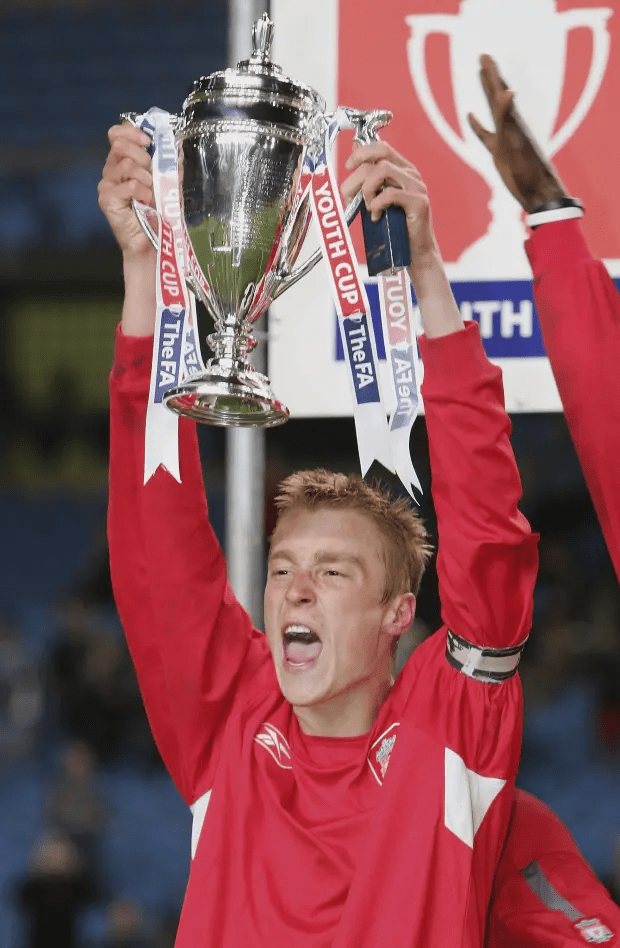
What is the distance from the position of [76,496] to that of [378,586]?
6691 millimetres

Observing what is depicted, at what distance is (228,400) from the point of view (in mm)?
1778

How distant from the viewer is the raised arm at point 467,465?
181cm

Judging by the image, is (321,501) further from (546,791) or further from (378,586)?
(546,791)

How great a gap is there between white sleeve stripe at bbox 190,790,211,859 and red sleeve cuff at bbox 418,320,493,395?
66 cm

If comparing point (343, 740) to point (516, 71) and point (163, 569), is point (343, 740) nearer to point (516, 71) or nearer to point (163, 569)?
point (163, 569)

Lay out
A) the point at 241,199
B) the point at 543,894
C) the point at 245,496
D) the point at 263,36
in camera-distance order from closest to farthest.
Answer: the point at 241,199 → the point at 263,36 → the point at 543,894 → the point at 245,496

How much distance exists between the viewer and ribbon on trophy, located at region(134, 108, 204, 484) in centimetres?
188

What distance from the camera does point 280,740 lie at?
79.7 inches

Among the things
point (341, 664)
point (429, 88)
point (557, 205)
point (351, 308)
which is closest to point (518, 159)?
point (557, 205)

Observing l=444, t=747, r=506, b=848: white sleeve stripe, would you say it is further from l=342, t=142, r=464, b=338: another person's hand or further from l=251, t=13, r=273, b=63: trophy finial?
l=251, t=13, r=273, b=63: trophy finial

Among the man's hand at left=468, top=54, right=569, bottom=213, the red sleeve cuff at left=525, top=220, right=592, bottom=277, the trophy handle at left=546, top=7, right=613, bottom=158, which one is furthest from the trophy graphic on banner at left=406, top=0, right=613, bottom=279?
the red sleeve cuff at left=525, top=220, right=592, bottom=277

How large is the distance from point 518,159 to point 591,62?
57 cm

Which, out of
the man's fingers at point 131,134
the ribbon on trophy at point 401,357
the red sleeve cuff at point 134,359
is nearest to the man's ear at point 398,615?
the ribbon on trophy at point 401,357

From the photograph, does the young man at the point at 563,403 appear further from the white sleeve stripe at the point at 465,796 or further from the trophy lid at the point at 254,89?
the trophy lid at the point at 254,89
